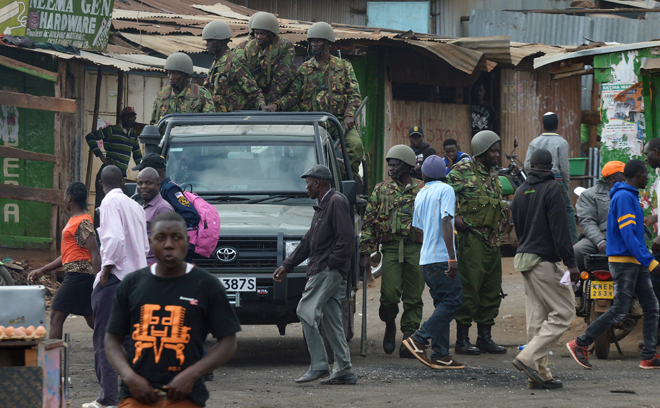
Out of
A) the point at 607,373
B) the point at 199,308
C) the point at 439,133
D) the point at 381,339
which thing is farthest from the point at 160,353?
the point at 439,133

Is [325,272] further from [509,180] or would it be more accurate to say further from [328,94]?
[509,180]

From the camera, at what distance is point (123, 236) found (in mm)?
5738

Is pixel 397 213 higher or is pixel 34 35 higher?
pixel 34 35

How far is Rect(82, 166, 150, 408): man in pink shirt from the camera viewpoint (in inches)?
225

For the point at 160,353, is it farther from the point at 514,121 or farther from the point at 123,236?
the point at 514,121

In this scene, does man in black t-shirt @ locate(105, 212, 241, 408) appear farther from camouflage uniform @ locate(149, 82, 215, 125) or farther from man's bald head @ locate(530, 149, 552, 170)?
camouflage uniform @ locate(149, 82, 215, 125)

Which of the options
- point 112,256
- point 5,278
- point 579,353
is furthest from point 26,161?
point 579,353

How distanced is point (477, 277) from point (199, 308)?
5304 millimetres

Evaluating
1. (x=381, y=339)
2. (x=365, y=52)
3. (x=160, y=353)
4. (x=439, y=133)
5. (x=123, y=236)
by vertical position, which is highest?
(x=365, y=52)

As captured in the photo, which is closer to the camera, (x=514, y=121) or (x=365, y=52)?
(x=365, y=52)

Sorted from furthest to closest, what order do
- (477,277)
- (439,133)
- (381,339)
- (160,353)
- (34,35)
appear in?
(439,133), (34,35), (381,339), (477,277), (160,353)

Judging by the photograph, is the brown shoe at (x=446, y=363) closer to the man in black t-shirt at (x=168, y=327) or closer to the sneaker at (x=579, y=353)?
the sneaker at (x=579, y=353)

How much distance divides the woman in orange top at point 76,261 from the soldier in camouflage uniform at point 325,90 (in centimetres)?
369

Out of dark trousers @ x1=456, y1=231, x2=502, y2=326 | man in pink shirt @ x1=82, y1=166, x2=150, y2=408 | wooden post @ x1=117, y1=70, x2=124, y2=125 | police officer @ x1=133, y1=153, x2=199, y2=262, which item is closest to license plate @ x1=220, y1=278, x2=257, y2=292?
police officer @ x1=133, y1=153, x2=199, y2=262
